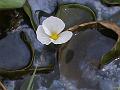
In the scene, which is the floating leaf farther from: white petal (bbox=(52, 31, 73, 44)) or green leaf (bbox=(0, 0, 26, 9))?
green leaf (bbox=(0, 0, 26, 9))

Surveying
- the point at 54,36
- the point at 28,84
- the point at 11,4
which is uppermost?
the point at 11,4

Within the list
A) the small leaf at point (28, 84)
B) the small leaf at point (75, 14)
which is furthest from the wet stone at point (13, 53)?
the small leaf at point (75, 14)

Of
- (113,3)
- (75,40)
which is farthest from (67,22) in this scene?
(113,3)

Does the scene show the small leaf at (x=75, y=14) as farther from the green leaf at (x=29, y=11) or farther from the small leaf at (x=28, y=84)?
the small leaf at (x=28, y=84)

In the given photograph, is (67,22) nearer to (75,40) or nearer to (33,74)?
(75,40)

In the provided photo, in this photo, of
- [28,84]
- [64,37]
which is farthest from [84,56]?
[28,84]

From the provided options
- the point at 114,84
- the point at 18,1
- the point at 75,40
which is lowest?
the point at 114,84

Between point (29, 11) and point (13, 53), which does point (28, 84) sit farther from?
point (29, 11)

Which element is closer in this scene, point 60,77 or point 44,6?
point 60,77
